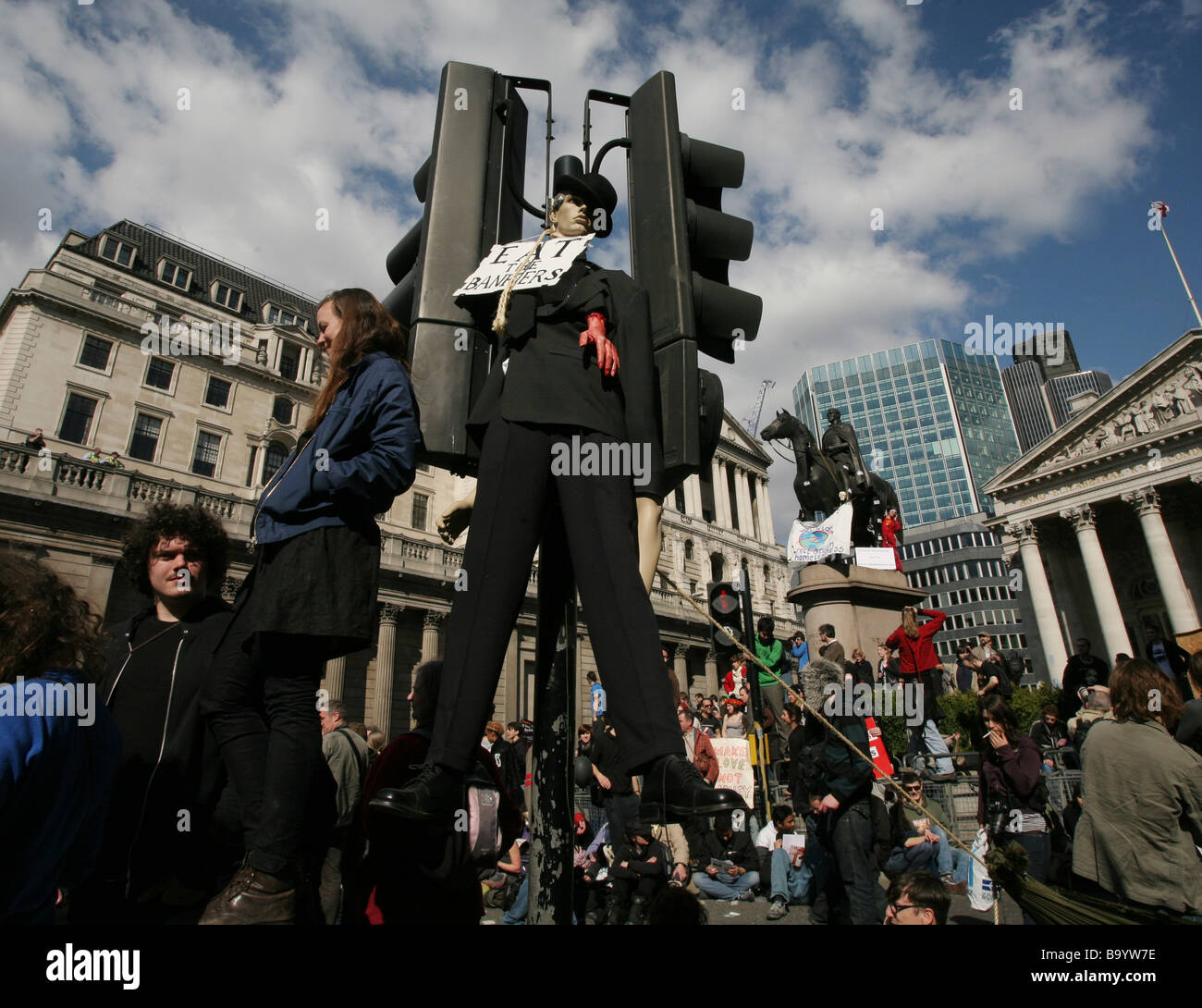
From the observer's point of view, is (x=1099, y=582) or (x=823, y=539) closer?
(x=823, y=539)

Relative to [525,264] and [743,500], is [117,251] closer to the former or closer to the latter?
[525,264]

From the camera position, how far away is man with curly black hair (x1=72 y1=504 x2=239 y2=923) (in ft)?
7.93

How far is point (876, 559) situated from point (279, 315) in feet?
152

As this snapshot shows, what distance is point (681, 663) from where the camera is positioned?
42.5 metres

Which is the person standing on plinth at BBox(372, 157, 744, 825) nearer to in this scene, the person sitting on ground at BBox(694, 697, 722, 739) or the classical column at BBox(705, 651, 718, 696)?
the person sitting on ground at BBox(694, 697, 722, 739)

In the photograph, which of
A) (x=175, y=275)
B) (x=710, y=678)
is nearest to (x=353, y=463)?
(x=710, y=678)

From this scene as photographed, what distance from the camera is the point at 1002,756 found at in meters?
6.32

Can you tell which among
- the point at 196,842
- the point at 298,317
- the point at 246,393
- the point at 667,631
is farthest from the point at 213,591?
the point at 298,317

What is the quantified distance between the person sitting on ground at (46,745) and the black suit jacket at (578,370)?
1466 millimetres

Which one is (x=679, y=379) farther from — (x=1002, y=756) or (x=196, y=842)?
(x=1002, y=756)

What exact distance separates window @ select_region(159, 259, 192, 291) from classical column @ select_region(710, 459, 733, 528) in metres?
41.8

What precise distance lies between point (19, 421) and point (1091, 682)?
126 feet

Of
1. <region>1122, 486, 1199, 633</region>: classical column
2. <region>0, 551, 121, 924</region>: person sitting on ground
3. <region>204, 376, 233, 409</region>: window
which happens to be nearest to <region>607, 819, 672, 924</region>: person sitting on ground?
<region>0, 551, 121, 924</region>: person sitting on ground

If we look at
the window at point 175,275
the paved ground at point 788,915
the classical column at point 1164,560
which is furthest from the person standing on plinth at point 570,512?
the window at point 175,275
